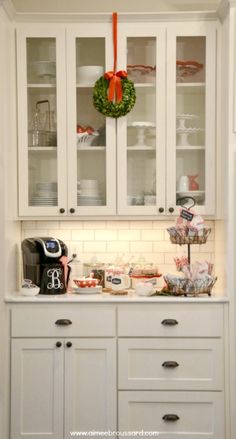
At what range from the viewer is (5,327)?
3.28 meters

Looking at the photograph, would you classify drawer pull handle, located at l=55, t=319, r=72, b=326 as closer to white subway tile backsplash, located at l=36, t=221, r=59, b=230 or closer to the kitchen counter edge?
the kitchen counter edge

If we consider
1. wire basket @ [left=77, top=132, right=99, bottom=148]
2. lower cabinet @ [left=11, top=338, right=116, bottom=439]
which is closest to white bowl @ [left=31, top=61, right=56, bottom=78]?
wire basket @ [left=77, top=132, right=99, bottom=148]

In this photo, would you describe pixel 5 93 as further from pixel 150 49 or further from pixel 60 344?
pixel 60 344

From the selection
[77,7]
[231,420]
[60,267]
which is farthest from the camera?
[77,7]

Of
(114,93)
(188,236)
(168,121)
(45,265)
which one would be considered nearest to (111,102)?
(114,93)

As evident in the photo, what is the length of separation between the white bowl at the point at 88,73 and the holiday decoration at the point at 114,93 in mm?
55

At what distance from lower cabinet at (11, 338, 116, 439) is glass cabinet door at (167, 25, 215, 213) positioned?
3.17ft

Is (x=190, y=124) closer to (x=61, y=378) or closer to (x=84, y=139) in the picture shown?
(x=84, y=139)

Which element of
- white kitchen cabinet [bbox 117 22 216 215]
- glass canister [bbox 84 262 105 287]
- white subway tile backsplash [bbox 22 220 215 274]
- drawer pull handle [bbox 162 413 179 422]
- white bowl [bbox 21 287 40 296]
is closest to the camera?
drawer pull handle [bbox 162 413 179 422]

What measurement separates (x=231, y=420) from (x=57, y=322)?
1.06 metres

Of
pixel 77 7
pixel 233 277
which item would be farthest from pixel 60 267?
pixel 77 7

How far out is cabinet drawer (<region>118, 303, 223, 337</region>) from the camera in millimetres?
3256

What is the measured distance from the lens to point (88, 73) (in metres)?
3.49

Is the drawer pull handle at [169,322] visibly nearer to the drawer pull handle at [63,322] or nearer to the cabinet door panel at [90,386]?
the cabinet door panel at [90,386]
